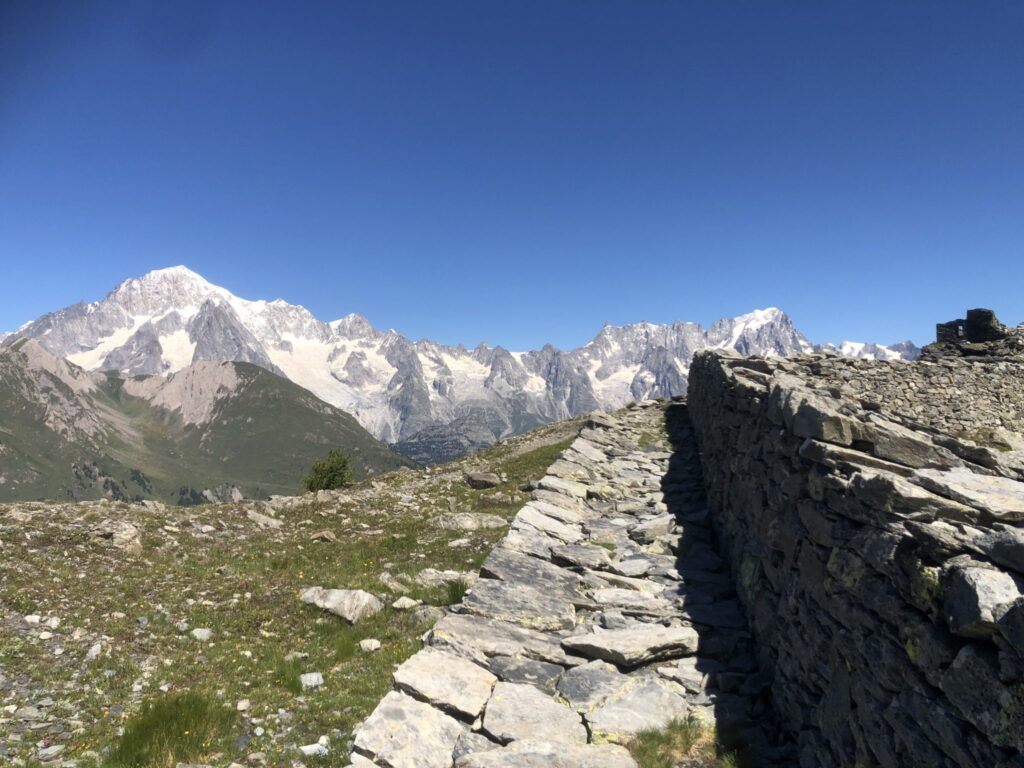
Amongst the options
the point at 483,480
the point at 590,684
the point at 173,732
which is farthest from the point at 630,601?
the point at 483,480

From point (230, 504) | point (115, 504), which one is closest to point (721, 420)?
point (230, 504)

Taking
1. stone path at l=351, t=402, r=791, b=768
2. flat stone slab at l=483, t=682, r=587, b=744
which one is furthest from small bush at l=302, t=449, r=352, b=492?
flat stone slab at l=483, t=682, r=587, b=744

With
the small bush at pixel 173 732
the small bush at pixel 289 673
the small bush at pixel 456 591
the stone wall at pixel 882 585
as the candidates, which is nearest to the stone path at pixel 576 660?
the stone wall at pixel 882 585

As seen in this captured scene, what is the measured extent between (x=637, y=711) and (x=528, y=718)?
1.55 metres

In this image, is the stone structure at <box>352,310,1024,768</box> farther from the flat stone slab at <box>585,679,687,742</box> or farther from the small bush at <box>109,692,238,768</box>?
the small bush at <box>109,692,238,768</box>

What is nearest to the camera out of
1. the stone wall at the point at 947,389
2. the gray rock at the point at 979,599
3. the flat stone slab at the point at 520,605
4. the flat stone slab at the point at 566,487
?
the gray rock at the point at 979,599

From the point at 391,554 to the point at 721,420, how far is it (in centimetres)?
1106

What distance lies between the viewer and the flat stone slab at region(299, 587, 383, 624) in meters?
13.2

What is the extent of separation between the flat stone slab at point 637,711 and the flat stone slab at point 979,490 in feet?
14.7

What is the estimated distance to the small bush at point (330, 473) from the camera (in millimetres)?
59500

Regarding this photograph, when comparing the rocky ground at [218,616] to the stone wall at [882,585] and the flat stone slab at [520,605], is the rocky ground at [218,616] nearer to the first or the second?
the flat stone slab at [520,605]

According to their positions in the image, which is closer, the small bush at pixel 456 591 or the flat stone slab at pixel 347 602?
the flat stone slab at pixel 347 602

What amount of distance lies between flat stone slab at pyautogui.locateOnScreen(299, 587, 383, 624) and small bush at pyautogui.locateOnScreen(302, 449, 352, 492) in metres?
44.5

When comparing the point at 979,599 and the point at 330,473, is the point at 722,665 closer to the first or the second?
the point at 979,599
